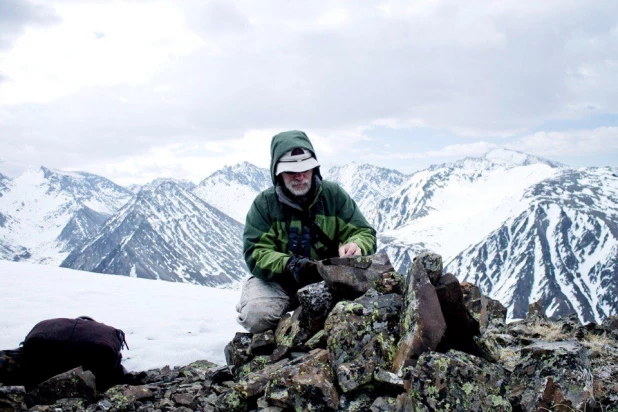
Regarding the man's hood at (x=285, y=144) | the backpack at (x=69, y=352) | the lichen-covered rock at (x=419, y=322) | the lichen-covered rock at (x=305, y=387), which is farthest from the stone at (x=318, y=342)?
the backpack at (x=69, y=352)

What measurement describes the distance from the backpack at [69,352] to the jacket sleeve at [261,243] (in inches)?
118

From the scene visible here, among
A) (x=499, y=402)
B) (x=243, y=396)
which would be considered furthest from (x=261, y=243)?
(x=499, y=402)

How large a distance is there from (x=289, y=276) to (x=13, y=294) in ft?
33.4

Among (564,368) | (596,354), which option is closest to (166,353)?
(564,368)

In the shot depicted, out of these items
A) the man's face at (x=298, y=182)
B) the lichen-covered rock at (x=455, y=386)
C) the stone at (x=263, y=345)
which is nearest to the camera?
the lichen-covered rock at (x=455, y=386)

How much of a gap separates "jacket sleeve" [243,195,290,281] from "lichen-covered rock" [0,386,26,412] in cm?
414

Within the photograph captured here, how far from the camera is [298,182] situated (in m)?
8.79

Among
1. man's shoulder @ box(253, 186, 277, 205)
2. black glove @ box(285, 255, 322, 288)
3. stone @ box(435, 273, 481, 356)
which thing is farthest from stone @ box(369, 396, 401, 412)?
man's shoulder @ box(253, 186, 277, 205)

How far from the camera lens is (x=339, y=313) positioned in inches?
254

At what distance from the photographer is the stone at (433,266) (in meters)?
6.17

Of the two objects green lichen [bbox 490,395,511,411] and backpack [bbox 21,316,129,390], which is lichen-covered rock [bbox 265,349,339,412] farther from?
backpack [bbox 21,316,129,390]

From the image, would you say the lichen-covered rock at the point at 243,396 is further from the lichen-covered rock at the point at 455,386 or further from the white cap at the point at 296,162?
the white cap at the point at 296,162

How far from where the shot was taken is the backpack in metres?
7.51

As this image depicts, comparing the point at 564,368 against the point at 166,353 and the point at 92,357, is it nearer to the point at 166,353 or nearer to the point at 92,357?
the point at 92,357
